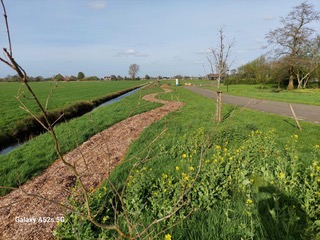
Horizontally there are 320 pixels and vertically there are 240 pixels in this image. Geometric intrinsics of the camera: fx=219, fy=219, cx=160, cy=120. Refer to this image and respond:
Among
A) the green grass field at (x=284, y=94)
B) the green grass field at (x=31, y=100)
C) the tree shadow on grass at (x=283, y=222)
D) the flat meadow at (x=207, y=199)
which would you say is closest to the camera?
the green grass field at (x=31, y=100)

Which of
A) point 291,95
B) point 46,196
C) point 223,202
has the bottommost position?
point 46,196

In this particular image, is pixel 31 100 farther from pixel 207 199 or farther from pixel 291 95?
pixel 291 95

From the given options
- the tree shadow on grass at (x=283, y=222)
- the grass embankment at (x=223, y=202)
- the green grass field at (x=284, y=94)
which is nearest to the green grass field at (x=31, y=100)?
the grass embankment at (x=223, y=202)

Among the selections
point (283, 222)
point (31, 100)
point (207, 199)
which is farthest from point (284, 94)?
point (283, 222)

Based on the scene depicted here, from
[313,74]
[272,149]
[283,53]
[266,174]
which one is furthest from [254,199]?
[313,74]

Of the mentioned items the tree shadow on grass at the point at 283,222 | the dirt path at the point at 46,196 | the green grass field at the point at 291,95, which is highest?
the green grass field at the point at 291,95

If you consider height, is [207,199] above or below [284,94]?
below

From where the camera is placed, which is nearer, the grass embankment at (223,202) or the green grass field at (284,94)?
the grass embankment at (223,202)

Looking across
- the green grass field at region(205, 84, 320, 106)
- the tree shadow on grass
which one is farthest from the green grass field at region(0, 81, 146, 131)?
the green grass field at region(205, 84, 320, 106)

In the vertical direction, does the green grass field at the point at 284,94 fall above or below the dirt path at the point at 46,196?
above

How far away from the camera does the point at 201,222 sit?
10.7 feet

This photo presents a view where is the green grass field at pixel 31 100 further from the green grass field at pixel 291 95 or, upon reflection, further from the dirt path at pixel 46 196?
the green grass field at pixel 291 95

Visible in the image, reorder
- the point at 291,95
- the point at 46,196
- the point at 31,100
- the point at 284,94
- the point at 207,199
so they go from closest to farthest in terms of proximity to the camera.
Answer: the point at 207,199 < the point at 46,196 < the point at 31,100 < the point at 291,95 < the point at 284,94

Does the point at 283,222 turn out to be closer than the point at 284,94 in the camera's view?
Yes
